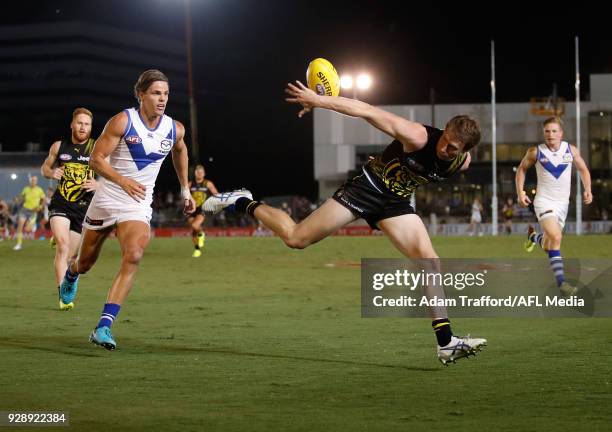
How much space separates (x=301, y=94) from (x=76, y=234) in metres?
6.78

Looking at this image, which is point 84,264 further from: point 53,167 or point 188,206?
point 53,167

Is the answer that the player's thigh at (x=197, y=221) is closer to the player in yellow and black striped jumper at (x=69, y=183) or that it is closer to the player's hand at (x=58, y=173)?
the player in yellow and black striped jumper at (x=69, y=183)

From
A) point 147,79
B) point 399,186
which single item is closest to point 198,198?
point 147,79

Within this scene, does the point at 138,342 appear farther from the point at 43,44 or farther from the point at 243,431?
the point at 43,44

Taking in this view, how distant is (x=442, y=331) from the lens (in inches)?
358

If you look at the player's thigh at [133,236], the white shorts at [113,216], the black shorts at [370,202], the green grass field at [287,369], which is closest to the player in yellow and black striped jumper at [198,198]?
the green grass field at [287,369]

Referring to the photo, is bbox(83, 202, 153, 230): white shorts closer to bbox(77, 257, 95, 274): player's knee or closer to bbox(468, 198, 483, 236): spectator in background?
bbox(77, 257, 95, 274): player's knee

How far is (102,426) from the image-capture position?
21.3 ft

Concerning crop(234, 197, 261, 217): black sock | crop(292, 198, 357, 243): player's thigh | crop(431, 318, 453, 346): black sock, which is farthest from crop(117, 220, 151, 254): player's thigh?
crop(431, 318, 453, 346): black sock

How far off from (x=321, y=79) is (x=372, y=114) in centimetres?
155

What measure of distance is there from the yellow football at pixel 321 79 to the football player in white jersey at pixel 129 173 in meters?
1.44

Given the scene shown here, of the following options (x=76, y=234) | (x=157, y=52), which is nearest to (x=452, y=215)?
(x=76, y=234)

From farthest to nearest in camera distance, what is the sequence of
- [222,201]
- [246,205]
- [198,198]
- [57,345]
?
[198,198], [222,201], [246,205], [57,345]

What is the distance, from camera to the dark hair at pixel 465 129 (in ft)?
28.1
